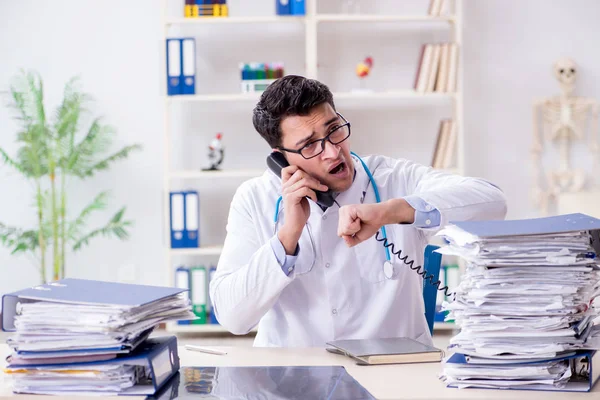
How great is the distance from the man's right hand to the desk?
0.26 m

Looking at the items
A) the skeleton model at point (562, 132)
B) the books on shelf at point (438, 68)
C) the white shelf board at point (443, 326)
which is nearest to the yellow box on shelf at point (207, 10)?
the books on shelf at point (438, 68)

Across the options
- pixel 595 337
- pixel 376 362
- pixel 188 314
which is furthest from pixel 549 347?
pixel 188 314

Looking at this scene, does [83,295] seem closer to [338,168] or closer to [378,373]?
[378,373]

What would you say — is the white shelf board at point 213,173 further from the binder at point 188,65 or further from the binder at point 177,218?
the binder at point 188,65

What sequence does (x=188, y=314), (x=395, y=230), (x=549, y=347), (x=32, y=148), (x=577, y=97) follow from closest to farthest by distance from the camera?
(x=549, y=347)
(x=188, y=314)
(x=395, y=230)
(x=32, y=148)
(x=577, y=97)

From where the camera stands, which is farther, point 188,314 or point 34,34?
point 34,34

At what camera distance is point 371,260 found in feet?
6.30

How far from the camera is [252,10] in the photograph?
4.79 metres

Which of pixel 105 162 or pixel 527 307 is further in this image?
pixel 105 162

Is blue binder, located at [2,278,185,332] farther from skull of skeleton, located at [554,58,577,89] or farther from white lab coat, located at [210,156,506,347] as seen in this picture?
skull of skeleton, located at [554,58,577,89]

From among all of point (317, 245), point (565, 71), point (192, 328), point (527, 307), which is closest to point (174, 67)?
point (192, 328)

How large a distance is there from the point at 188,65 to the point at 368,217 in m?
3.08

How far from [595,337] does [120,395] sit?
83 cm

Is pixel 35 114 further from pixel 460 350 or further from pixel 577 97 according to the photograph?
pixel 460 350
